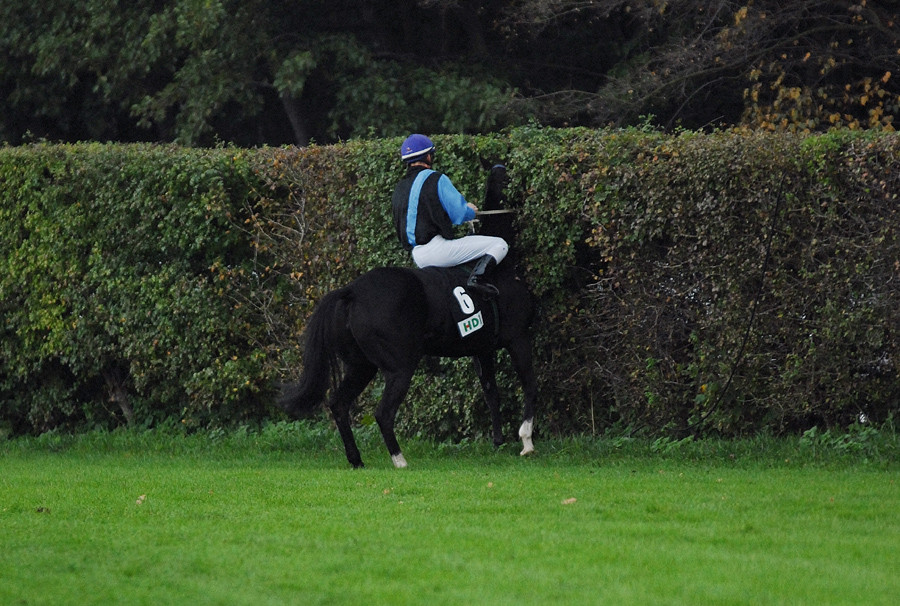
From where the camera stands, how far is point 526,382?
431 inches

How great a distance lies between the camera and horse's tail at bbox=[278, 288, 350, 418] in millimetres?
10391

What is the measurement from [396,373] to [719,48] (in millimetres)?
9772

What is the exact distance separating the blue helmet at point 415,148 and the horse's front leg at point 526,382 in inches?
67.7

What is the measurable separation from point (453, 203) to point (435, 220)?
8.5 inches

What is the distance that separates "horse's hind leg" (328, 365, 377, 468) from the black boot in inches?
43.1

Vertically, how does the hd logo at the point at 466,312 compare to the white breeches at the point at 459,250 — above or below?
below

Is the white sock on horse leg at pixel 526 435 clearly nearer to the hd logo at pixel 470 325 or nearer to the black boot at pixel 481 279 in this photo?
the hd logo at pixel 470 325

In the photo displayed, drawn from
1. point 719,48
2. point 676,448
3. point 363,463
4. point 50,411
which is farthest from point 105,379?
point 719,48

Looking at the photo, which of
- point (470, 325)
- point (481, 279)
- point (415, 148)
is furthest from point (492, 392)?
point (415, 148)

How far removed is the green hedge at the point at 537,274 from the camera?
1008 cm

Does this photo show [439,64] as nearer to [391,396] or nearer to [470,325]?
[470,325]

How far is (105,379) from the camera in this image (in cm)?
1452

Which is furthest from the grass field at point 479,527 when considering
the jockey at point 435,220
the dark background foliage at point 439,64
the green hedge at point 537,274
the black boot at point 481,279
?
the dark background foliage at point 439,64

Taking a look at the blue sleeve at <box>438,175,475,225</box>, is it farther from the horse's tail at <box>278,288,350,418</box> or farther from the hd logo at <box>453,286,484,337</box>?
the horse's tail at <box>278,288,350,418</box>
